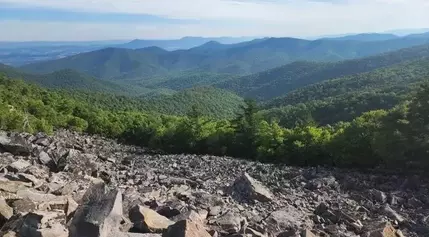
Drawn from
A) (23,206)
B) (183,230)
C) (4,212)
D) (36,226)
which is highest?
(183,230)

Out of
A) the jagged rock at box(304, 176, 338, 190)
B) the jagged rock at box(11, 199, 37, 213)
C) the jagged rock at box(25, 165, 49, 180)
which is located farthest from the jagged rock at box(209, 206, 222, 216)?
the jagged rock at box(304, 176, 338, 190)

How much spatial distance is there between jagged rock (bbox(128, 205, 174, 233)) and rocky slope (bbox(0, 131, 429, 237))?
4 centimetres

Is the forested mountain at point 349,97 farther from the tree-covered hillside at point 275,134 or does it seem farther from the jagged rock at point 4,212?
the jagged rock at point 4,212

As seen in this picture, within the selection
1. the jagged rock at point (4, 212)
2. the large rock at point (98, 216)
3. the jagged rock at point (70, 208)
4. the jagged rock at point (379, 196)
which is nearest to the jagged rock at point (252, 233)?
the large rock at point (98, 216)

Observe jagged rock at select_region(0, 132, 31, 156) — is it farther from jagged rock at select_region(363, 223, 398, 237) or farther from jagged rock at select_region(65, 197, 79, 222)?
jagged rock at select_region(363, 223, 398, 237)

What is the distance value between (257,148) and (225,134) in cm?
639

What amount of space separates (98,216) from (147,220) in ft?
6.47

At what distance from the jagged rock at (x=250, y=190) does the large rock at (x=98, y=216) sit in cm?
1038

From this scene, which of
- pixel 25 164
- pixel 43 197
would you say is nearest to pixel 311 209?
pixel 43 197

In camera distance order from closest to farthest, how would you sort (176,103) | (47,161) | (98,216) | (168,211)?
(98,216) → (168,211) → (47,161) → (176,103)

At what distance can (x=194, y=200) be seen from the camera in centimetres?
2067

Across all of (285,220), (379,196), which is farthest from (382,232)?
(379,196)

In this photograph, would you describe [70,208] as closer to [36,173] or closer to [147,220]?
[147,220]

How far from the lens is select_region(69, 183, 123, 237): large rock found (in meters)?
12.7
